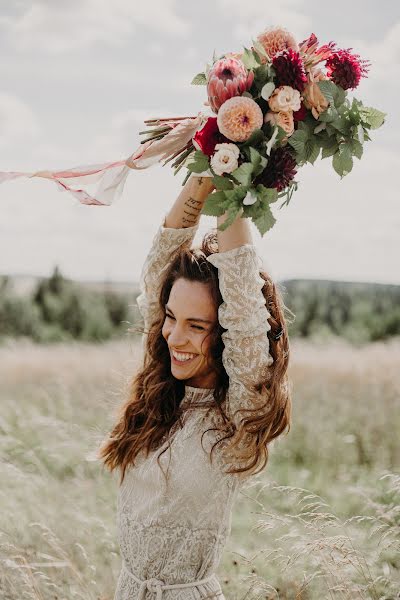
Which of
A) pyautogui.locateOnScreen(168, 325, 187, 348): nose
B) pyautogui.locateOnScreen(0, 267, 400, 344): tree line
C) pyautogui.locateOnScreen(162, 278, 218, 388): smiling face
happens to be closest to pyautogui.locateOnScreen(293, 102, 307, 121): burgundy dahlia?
pyautogui.locateOnScreen(162, 278, 218, 388): smiling face

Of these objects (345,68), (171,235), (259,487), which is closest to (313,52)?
(345,68)

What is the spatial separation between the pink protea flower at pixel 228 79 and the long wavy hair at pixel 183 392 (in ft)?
1.81

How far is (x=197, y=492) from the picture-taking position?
2225 millimetres

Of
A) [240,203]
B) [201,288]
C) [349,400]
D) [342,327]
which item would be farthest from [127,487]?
[342,327]

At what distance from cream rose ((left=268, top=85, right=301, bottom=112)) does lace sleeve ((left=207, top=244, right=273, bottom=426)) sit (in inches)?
16.4

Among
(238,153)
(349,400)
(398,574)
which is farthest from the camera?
(349,400)

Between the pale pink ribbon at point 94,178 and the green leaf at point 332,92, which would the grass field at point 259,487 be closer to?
the pale pink ribbon at point 94,178

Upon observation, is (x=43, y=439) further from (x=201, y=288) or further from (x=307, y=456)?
(x=201, y=288)

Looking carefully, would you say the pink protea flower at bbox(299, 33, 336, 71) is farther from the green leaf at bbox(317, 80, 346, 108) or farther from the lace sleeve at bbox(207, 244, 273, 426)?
the lace sleeve at bbox(207, 244, 273, 426)

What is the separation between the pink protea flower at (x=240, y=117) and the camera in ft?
6.32

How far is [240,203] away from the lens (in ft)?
6.38

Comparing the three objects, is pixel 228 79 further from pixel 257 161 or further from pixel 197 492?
pixel 197 492

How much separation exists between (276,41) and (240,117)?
24cm

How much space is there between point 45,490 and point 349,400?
3227mm
